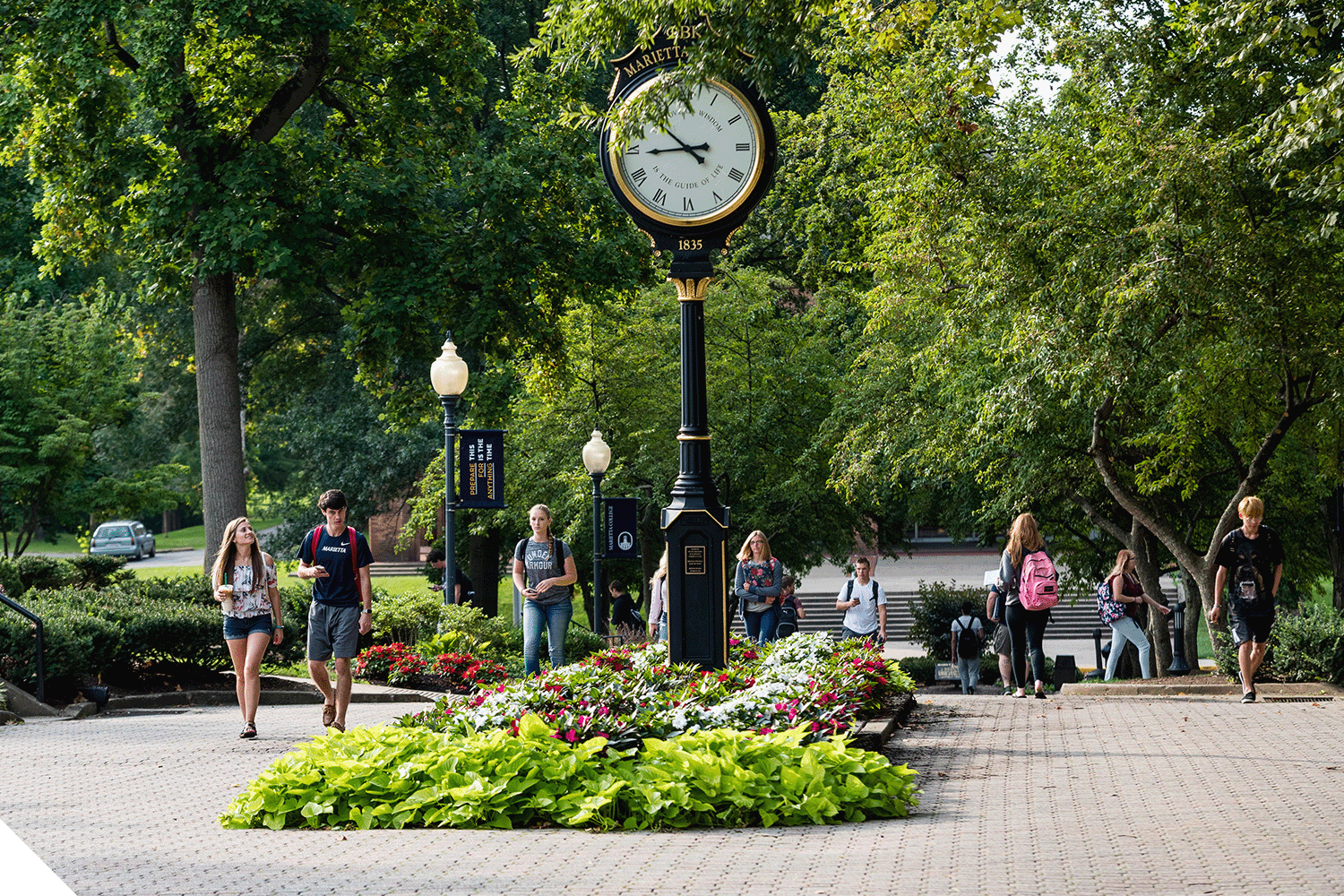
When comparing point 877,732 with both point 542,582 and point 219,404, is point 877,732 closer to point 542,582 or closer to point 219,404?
point 542,582

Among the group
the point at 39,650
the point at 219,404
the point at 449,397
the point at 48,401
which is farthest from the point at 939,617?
the point at 39,650

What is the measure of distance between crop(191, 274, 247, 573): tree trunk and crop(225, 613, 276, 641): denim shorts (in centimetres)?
802

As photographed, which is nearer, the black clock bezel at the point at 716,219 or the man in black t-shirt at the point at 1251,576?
the black clock bezel at the point at 716,219

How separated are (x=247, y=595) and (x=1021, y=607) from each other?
725 cm

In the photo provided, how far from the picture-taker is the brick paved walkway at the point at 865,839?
527 centimetres

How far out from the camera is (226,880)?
17.8 ft

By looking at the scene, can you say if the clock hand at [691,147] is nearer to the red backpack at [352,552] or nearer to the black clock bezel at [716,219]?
the black clock bezel at [716,219]

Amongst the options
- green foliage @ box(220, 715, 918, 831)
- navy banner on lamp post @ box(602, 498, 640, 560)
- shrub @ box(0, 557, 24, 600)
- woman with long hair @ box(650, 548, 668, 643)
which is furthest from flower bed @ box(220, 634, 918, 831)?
navy banner on lamp post @ box(602, 498, 640, 560)

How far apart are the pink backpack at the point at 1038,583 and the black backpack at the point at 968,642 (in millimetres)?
7675

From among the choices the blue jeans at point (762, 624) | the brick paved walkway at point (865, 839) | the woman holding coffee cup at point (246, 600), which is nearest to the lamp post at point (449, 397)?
the blue jeans at point (762, 624)

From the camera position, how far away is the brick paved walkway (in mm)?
5270

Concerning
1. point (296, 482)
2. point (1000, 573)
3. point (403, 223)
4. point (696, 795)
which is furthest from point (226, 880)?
point (296, 482)

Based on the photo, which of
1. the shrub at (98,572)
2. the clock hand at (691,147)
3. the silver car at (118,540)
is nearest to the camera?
the clock hand at (691,147)

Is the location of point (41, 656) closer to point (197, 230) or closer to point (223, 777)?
point (223, 777)
